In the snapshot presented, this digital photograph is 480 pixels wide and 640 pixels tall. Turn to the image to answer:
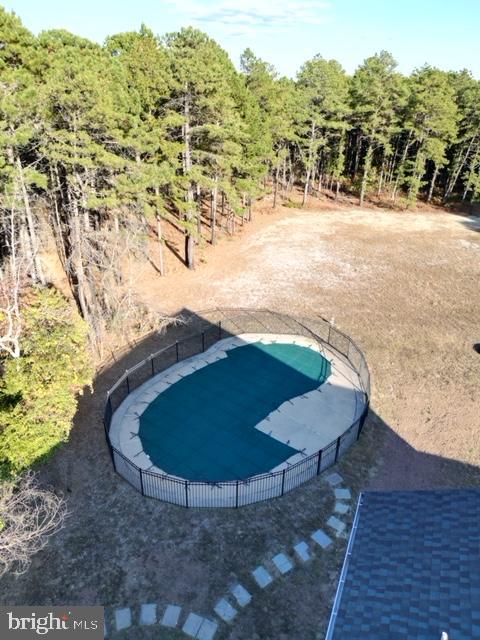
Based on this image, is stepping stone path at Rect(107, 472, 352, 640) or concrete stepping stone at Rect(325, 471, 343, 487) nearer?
stepping stone path at Rect(107, 472, 352, 640)

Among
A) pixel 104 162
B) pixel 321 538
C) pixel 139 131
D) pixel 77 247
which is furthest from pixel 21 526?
pixel 139 131

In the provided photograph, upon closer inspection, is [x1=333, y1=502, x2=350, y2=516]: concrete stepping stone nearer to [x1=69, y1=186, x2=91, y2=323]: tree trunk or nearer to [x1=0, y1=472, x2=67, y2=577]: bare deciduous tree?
[x1=0, y1=472, x2=67, y2=577]: bare deciduous tree

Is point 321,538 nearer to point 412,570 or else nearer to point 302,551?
point 302,551

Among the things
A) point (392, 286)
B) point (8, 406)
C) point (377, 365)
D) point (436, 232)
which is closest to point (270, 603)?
point (8, 406)

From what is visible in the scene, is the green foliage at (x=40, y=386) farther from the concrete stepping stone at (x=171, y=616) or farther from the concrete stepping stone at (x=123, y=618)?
the concrete stepping stone at (x=171, y=616)

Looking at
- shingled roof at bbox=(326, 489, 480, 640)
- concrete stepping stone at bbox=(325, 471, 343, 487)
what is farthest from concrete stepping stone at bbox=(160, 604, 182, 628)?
concrete stepping stone at bbox=(325, 471, 343, 487)

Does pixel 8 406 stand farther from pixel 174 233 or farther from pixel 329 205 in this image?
pixel 329 205

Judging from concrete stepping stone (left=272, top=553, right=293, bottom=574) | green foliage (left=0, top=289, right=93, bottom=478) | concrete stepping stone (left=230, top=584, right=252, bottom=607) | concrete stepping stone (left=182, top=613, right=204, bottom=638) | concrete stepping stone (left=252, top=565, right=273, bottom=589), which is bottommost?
concrete stepping stone (left=182, top=613, right=204, bottom=638)
